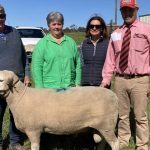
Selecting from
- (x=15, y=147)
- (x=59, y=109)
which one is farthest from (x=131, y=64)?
(x=15, y=147)

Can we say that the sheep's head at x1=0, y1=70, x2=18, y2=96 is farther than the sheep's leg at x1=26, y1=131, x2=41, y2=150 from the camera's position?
No

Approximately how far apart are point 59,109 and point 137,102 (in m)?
1.27

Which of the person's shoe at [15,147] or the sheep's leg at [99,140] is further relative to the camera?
the person's shoe at [15,147]

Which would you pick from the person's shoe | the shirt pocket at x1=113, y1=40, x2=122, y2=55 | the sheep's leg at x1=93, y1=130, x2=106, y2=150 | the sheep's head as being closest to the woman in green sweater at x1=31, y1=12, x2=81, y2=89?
the sheep's head

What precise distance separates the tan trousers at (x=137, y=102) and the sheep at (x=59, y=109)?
0.52m

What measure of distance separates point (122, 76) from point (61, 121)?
1.25 m

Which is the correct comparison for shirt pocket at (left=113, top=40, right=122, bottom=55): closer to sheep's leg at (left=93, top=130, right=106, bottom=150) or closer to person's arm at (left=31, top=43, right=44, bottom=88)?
person's arm at (left=31, top=43, right=44, bottom=88)

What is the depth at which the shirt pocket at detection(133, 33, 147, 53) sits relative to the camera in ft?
17.3

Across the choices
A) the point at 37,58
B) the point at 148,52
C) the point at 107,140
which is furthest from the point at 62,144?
the point at 148,52

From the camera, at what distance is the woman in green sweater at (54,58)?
17.1 ft

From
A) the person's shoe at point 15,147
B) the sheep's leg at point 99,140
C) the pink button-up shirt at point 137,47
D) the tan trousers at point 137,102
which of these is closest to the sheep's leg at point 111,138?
the sheep's leg at point 99,140

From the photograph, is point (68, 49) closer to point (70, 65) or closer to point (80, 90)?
point (70, 65)

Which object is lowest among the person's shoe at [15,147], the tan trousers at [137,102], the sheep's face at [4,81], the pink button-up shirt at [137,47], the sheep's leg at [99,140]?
the person's shoe at [15,147]

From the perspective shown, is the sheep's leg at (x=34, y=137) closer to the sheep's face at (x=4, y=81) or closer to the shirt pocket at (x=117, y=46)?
the sheep's face at (x=4, y=81)
